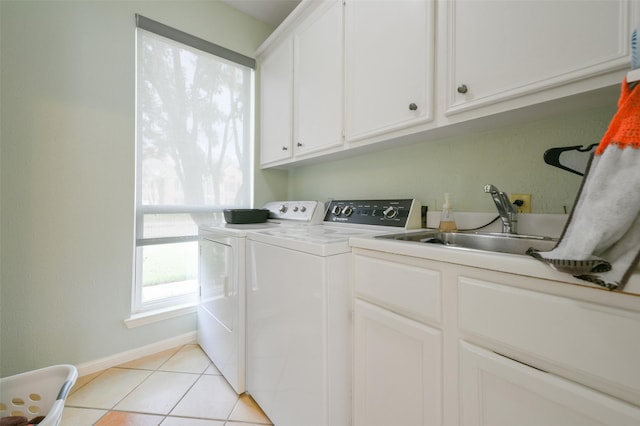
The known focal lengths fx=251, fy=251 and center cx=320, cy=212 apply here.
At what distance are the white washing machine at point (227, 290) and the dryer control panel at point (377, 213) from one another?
5.2 inches

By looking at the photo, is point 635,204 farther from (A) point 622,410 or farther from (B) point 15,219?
(B) point 15,219

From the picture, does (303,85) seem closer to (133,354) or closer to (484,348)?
(484,348)

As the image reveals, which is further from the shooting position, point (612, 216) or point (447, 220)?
point (447, 220)

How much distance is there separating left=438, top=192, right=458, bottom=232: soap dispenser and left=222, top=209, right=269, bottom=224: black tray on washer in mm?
1261

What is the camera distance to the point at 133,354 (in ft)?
5.75

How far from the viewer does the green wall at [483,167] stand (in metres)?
0.99

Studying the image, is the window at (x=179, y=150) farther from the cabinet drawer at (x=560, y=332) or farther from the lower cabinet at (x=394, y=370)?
the cabinet drawer at (x=560, y=332)

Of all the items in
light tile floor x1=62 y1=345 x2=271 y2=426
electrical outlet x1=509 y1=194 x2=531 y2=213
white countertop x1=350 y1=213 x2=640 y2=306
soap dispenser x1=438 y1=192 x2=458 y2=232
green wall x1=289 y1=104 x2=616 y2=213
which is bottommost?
light tile floor x1=62 y1=345 x2=271 y2=426

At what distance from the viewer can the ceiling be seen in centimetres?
207

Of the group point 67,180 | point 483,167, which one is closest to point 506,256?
point 483,167

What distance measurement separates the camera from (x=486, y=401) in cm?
67

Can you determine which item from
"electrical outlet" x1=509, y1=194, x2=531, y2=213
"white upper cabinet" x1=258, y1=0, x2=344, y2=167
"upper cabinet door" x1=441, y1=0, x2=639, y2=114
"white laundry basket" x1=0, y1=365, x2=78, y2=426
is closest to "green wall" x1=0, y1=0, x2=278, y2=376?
"white laundry basket" x1=0, y1=365, x2=78, y2=426

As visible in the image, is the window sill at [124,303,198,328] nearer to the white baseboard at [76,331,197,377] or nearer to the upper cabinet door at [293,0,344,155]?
the white baseboard at [76,331,197,377]

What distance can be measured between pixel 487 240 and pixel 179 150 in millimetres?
2088
